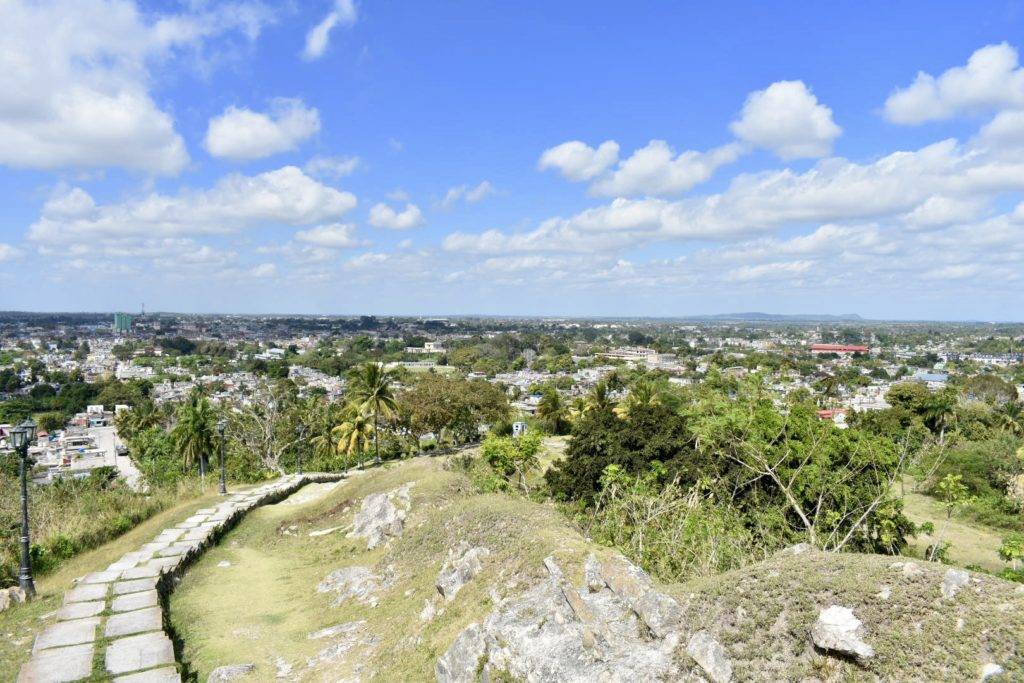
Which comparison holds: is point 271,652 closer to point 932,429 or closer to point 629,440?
point 629,440

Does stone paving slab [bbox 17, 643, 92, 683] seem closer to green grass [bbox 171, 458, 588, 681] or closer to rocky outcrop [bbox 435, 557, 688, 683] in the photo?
green grass [bbox 171, 458, 588, 681]

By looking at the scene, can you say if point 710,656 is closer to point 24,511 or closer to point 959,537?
point 24,511

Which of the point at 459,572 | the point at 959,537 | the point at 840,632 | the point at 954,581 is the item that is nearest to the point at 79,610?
the point at 459,572

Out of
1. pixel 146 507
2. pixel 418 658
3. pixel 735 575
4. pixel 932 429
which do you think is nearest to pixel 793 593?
pixel 735 575

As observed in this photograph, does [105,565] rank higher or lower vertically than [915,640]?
lower

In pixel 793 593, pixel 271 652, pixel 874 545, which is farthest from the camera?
pixel 874 545

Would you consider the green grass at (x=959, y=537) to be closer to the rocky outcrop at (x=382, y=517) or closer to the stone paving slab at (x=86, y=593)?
the rocky outcrop at (x=382, y=517)

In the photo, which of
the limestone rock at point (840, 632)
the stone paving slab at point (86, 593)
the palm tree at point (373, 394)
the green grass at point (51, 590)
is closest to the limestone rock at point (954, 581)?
the limestone rock at point (840, 632)
